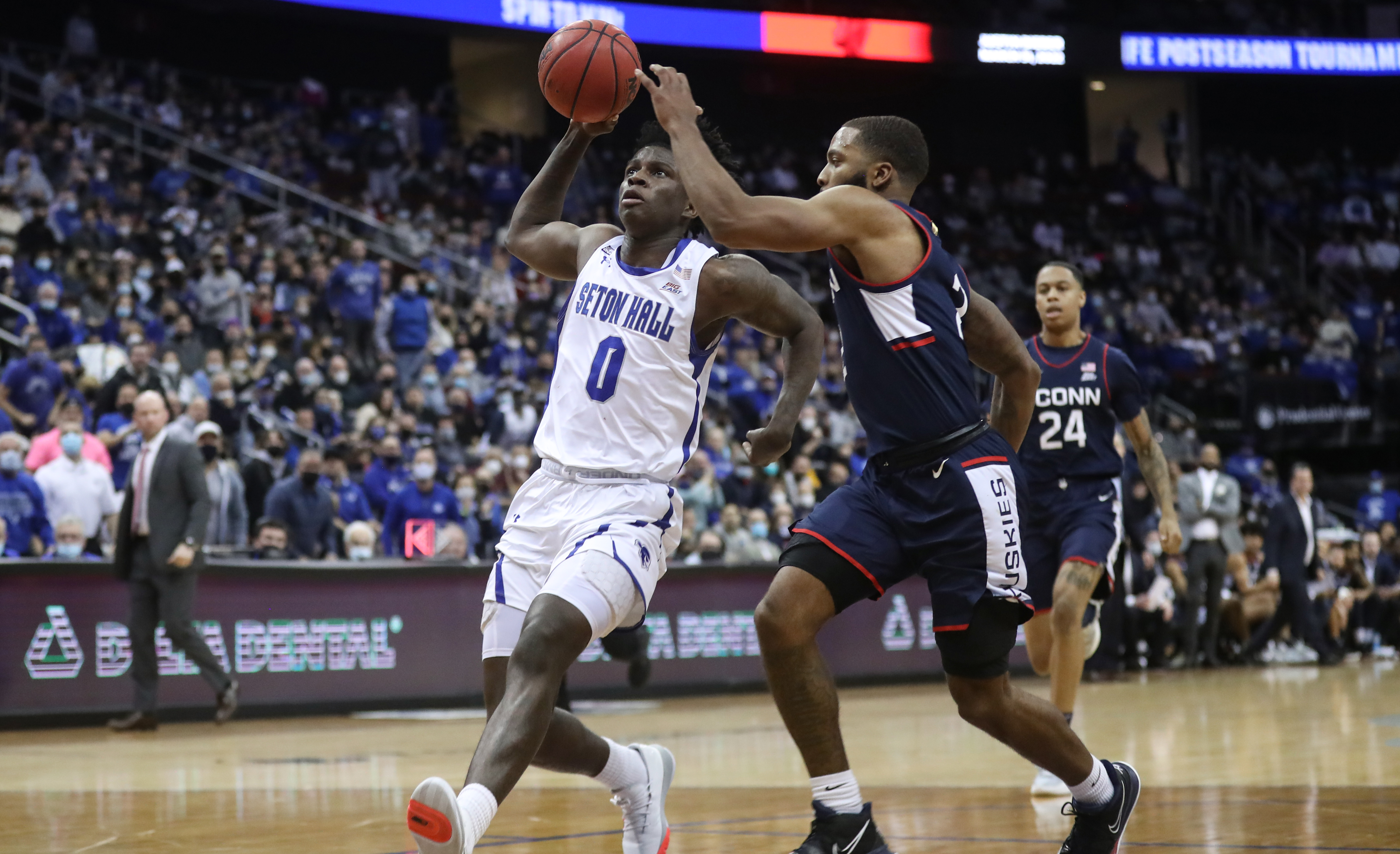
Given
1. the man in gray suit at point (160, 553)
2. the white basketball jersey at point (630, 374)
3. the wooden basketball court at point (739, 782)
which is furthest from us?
the man in gray suit at point (160, 553)

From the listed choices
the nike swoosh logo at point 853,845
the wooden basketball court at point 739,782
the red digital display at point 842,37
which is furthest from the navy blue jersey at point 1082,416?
the red digital display at point 842,37

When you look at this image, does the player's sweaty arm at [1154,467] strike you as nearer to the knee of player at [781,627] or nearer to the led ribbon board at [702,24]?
the knee of player at [781,627]

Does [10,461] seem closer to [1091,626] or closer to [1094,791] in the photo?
[1091,626]

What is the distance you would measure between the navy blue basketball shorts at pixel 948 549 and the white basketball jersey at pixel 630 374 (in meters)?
0.53

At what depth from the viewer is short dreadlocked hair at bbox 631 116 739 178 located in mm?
4941

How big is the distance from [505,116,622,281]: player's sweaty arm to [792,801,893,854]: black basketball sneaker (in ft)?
6.23

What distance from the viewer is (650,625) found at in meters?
13.2

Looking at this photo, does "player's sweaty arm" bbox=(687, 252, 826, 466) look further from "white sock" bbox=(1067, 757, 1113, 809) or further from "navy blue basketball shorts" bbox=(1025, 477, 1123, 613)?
"navy blue basketball shorts" bbox=(1025, 477, 1123, 613)

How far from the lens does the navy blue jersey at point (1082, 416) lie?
7.64 metres

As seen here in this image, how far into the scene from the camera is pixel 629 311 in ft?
15.7

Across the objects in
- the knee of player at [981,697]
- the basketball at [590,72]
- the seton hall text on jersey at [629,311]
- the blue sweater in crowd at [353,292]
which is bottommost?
the knee of player at [981,697]

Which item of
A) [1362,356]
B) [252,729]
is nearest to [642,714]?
[252,729]

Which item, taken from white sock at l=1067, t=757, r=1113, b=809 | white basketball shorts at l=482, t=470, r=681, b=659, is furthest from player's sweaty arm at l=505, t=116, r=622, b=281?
white sock at l=1067, t=757, r=1113, b=809

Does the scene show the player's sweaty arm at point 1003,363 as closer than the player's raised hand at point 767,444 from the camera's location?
No
